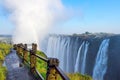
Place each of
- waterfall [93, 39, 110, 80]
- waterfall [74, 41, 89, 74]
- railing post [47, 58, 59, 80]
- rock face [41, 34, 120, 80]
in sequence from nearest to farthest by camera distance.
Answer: railing post [47, 58, 59, 80] < rock face [41, 34, 120, 80] < waterfall [93, 39, 110, 80] < waterfall [74, 41, 89, 74]

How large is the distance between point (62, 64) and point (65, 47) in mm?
4165

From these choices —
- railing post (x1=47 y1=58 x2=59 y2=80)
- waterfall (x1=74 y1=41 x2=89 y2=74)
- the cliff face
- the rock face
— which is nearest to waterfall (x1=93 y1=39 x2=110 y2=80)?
the rock face

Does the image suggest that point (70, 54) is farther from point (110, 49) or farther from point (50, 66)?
point (50, 66)

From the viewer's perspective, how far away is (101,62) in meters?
35.2

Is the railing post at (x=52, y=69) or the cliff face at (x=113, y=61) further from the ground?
the railing post at (x=52, y=69)

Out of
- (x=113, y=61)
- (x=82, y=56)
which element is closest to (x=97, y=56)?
(x=113, y=61)

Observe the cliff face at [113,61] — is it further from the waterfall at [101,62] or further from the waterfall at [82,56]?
the waterfall at [82,56]

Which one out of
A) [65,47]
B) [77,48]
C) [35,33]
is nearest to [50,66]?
[77,48]

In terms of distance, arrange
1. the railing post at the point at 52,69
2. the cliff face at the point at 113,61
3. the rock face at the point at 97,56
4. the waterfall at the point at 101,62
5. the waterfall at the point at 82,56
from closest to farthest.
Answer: the railing post at the point at 52,69, the cliff face at the point at 113,61, the rock face at the point at 97,56, the waterfall at the point at 101,62, the waterfall at the point at 82,56

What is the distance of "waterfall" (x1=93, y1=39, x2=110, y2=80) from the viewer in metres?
34.5

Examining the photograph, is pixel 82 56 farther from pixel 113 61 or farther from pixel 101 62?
pixel 113 61

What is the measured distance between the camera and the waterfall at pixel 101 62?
113 feet

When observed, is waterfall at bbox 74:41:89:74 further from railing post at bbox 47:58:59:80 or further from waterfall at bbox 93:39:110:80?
railing post at bbox 47:58:59:80

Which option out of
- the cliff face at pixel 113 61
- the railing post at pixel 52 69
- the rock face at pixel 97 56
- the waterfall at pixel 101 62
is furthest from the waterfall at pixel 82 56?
the railing post at pixel 52 69
